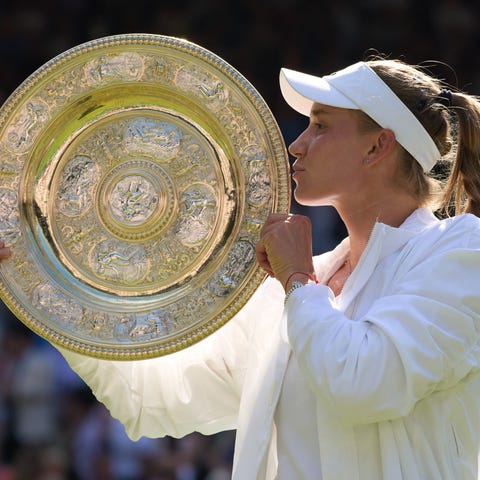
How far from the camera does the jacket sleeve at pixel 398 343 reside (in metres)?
2.17

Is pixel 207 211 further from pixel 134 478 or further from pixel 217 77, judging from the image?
pixel 134 478

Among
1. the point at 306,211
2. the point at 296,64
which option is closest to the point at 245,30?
the point at 296,64

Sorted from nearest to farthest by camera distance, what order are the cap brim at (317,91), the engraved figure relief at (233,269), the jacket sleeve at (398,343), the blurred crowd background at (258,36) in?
1. the jacket sleeve at (398,343)
2. the cap brim at (317,91)
3. the engraved figure relief at (233,269)
4. the blurred crowd background at (258,36)

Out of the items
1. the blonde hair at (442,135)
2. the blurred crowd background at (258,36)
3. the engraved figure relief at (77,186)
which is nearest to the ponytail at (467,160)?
the blonde hair at (442,135)

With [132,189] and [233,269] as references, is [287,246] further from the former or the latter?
[132,189]

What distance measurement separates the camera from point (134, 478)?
5.54 m

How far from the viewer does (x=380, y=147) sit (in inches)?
97.2

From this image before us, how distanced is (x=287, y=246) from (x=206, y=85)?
42 centimetres

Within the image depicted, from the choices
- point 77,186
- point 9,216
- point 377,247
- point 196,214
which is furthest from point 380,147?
point 9,216

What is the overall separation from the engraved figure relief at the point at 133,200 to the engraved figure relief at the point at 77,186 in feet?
0.18

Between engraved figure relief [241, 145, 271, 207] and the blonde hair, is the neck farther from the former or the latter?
engraved figure relief [241, 145, 271, 207]

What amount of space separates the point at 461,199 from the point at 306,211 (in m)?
3.77

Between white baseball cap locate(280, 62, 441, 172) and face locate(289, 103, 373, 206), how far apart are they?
0.05m

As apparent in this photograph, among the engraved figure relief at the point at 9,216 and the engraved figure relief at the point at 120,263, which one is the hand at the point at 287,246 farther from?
the engraved figure relief at the point at 9,216
